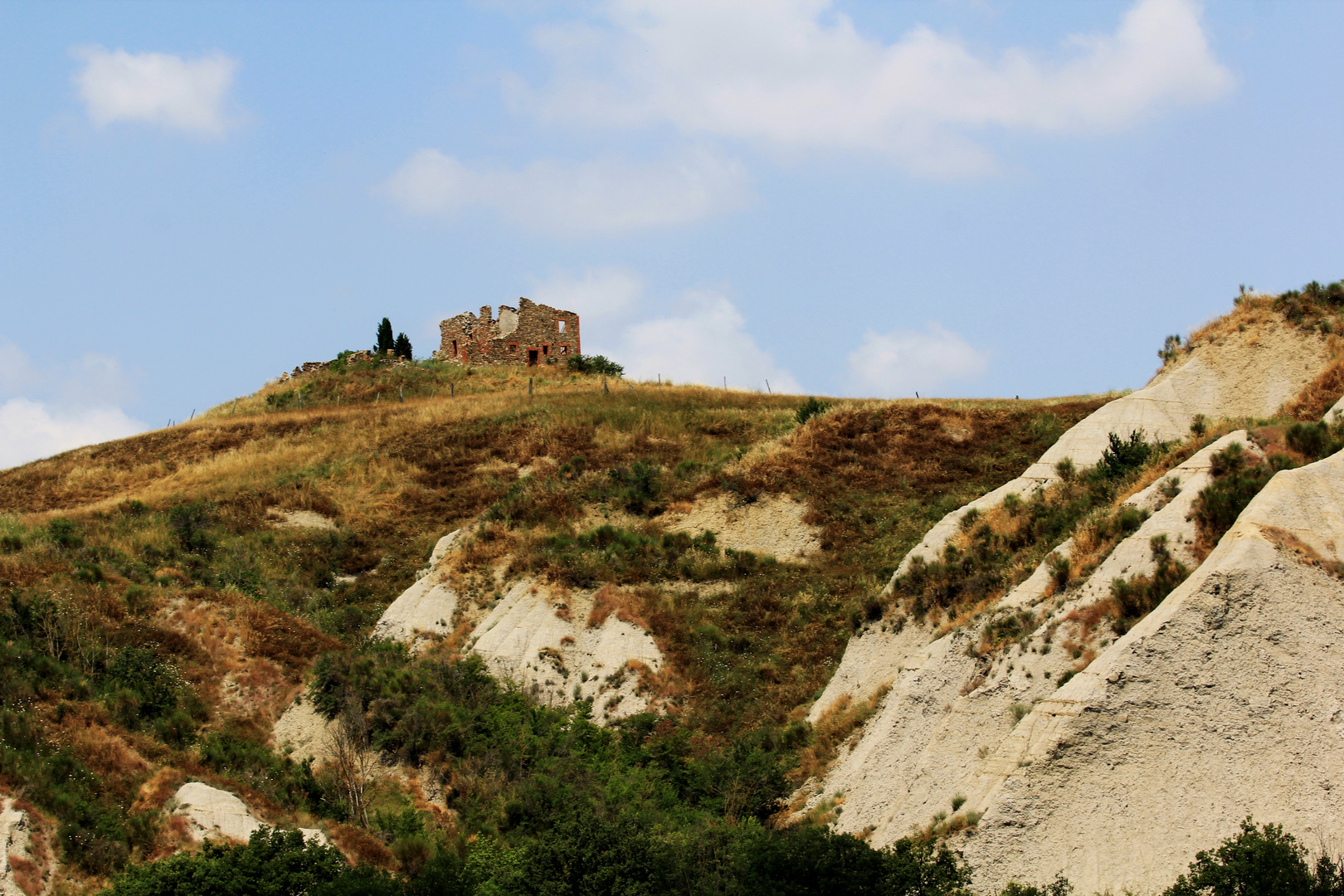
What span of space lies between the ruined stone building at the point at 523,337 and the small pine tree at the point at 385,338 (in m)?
7.92

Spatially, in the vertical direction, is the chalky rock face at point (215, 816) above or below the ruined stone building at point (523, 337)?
below

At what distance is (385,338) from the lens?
3221 inches

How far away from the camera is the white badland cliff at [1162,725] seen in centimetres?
1794

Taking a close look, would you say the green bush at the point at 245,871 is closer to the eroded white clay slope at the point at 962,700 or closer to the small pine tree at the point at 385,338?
the eroded white clay slope at the point at 962,700

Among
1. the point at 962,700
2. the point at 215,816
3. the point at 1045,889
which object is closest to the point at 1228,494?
the point at 962,700

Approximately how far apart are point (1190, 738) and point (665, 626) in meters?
17.7

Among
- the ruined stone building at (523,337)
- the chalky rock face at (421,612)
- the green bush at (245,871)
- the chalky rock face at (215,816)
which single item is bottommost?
the green bush at (245,871)

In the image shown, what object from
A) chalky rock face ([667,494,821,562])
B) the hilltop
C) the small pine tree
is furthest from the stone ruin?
chalky rock face ([667,494,821,562])

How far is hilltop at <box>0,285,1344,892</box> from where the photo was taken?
22.2 meters

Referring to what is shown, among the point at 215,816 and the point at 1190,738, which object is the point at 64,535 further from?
the point at 1190,738

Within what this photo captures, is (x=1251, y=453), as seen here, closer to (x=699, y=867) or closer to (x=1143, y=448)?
(x=1143, y=448)

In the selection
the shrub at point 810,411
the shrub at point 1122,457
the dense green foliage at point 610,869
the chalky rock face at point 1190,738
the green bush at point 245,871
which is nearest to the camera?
the chalky rock face at point 1190,738

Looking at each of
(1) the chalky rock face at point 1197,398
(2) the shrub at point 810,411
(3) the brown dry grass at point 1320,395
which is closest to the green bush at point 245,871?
(1) the chalky rock face at point 1197,398

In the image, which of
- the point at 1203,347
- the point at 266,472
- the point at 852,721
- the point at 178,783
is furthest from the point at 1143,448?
the point at 266,472
